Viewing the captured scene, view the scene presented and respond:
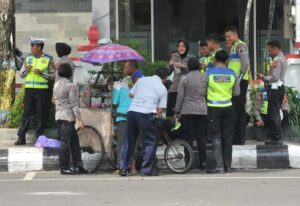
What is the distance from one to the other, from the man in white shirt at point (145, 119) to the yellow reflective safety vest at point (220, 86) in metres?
0.75

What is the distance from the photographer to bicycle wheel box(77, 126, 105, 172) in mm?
10023

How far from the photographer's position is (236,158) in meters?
10.5

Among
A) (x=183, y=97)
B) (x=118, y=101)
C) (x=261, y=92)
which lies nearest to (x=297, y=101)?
(x=261, y=92)

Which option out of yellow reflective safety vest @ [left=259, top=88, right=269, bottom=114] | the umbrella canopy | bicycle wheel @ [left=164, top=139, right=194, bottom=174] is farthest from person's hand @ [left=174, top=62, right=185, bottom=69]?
yellow reflective safety vest @ [left=259, top=88, right=269, bottom=114]

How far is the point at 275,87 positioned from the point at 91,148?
11.3ft

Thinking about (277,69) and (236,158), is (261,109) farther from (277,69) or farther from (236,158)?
(236,158)

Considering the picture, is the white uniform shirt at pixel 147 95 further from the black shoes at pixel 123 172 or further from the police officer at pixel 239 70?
the police officer at pixel 239 70

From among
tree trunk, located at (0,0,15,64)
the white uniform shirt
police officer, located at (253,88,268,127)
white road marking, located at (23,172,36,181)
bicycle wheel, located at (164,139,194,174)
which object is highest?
tree trunk, located at (0,0,15,64)

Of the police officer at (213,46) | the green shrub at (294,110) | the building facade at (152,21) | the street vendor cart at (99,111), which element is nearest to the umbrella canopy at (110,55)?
the street vendor cart at (99,111)

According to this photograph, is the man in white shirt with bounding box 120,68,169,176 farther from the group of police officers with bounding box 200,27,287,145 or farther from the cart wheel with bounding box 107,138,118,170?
the group of police officers with bounding box 200,27,287,145

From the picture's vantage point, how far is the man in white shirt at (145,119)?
9.48 metres

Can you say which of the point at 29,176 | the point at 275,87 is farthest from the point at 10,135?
the point at 275,87

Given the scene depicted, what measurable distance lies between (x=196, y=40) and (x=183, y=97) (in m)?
7.41

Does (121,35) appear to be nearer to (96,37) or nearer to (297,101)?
(96,37)
